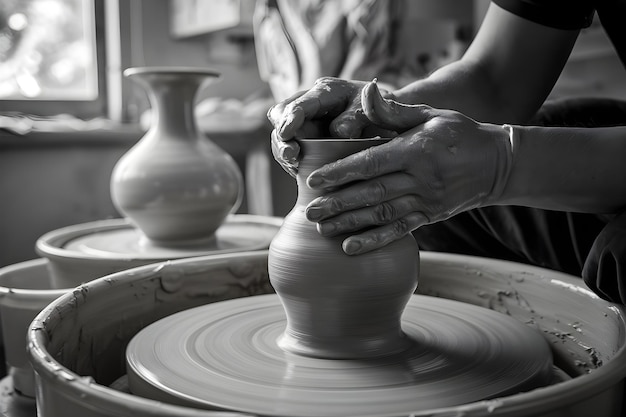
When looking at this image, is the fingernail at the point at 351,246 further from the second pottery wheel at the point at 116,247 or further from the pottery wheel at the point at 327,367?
the second pottery wheel at the point at 116,247

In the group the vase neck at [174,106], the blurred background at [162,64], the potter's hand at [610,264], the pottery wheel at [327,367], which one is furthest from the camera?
the blurred background at [162,64]

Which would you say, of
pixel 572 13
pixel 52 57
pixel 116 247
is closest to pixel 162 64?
pixel 52 57

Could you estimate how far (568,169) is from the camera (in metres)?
0.92

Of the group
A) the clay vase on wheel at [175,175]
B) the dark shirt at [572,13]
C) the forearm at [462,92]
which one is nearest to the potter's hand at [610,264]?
the forearm at [462,92]

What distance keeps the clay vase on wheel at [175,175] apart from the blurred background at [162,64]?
147 centimetres

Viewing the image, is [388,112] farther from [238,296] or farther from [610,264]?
[238,296]

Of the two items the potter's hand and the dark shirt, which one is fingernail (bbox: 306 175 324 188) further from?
the dark shirt

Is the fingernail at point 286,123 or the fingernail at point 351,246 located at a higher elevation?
the fingernail at point 286,123

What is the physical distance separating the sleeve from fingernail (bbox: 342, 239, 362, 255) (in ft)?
2.74

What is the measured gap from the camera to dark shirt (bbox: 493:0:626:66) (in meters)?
1.33

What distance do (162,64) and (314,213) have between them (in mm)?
3205

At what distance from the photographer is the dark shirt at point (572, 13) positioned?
52.5 inches

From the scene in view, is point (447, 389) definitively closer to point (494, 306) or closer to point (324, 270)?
point (324, 270)

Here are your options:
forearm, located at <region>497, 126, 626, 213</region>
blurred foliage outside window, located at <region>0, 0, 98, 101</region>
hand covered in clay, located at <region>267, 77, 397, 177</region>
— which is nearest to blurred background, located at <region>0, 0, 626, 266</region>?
blurred foliage outside window, located at <region>0, 0, 98, 101</region>
